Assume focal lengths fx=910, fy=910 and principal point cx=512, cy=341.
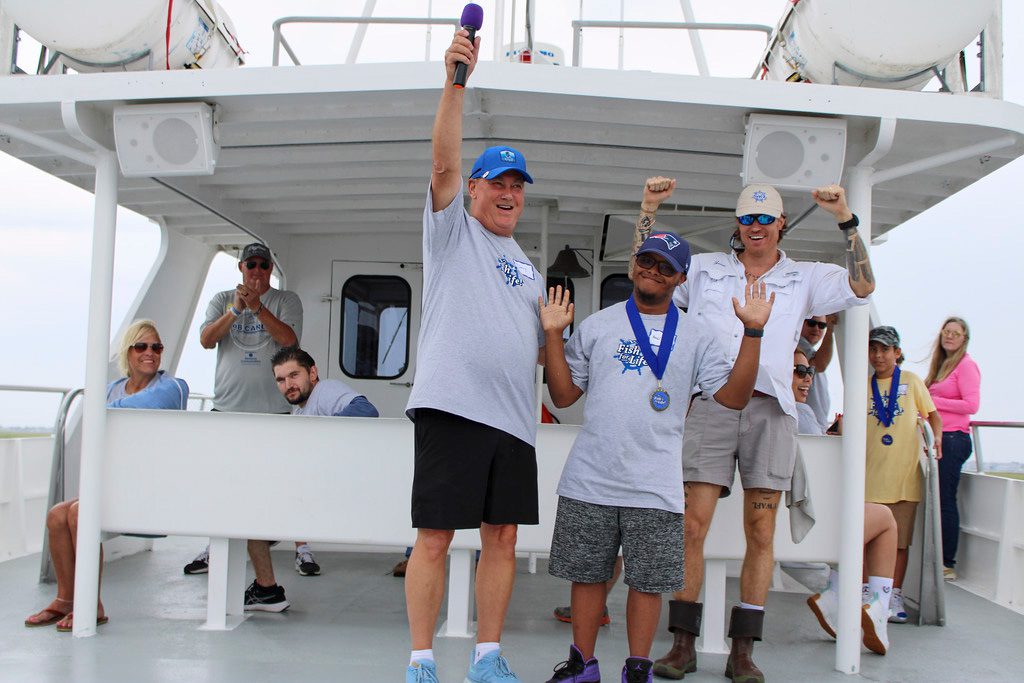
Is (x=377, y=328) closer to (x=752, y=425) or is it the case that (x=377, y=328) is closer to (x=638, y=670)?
(x=752, y=425)

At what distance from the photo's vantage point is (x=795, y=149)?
3971mm

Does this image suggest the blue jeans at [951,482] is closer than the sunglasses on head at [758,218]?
No

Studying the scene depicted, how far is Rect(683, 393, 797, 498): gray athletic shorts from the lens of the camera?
371 cm

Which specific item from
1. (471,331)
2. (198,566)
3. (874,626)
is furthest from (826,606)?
(198,566)

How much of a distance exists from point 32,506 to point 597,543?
207 inches

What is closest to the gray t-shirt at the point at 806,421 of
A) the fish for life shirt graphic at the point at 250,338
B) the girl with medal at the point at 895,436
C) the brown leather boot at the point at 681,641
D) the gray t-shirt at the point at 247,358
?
the girl with medal at the point at 895,436

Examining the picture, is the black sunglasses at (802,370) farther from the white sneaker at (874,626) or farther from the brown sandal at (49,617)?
the brown sandal at (49,617)

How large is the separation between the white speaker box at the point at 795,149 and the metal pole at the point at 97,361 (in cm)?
299

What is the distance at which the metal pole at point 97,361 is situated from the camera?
14.2 ft

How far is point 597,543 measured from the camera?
10.9ft

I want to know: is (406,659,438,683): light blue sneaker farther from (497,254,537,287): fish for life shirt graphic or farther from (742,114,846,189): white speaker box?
(742,114,846,189): white speaker box

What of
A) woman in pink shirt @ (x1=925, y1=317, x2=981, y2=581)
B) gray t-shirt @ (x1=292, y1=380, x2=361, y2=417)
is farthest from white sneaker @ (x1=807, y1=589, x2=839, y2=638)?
woman in pink shirt @ (x1=925, y1=317, x2=981, y2=581)

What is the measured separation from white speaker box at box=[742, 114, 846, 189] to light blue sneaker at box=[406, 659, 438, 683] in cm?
237

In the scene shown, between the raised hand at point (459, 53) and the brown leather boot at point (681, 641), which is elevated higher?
the raised hand at point (459, 53)
